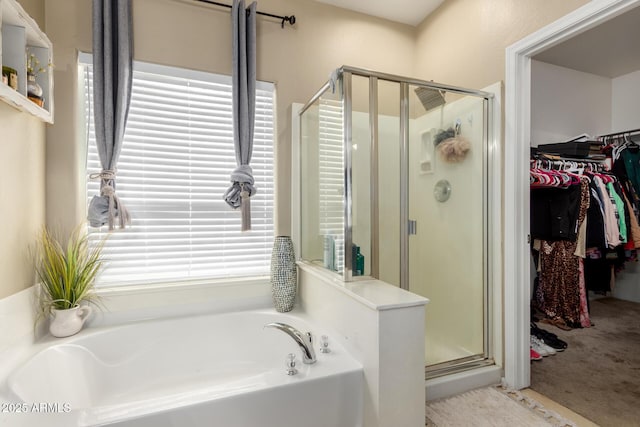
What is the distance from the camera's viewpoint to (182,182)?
2143 mm

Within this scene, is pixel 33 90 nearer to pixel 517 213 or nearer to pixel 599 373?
pixel 517 213

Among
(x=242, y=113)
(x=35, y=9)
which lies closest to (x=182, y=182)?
(x=242, y=113)

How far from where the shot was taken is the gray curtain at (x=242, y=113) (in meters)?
2.11

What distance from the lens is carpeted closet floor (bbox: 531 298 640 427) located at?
174cm

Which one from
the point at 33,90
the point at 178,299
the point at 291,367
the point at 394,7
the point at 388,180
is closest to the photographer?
the point at 291,367

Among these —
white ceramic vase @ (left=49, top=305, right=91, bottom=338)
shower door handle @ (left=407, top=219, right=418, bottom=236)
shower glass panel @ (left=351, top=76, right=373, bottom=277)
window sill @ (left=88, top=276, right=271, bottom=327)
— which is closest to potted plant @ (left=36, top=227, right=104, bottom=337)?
white ceramic vase @ (left=49, top=305, right=91, bottom=338)

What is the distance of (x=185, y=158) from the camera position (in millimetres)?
2148

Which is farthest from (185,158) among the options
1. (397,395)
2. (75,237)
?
(397,395)

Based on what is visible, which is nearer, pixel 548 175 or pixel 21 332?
pixel 21 332

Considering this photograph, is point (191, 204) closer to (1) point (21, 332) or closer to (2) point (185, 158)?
(2) point (185, 158)

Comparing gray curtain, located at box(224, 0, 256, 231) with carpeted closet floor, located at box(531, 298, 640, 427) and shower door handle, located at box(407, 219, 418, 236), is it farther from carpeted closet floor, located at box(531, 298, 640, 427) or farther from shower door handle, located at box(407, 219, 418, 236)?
carpeted closet floor, located at box(531, 298, 640, 427)

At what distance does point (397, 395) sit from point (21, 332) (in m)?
1.83

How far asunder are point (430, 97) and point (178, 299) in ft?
6.89

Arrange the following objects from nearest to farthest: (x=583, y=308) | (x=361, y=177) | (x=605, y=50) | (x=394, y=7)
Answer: (x=361, y=177)
(x=394, y=7)
(x=583, y=308)
(x=605, y=50)
